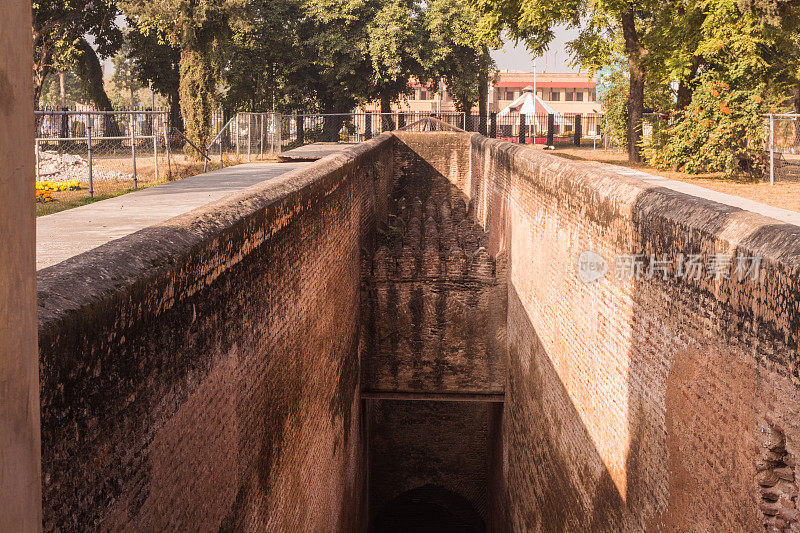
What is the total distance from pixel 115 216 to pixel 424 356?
203 inches

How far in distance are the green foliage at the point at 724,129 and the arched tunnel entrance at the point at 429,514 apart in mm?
10117

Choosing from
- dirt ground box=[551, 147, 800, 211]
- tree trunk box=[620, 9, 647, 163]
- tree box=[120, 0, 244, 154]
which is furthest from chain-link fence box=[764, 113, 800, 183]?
tree box=[120, 0, 244, 154]

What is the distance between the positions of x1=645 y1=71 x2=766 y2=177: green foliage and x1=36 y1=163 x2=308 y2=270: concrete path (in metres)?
11.2

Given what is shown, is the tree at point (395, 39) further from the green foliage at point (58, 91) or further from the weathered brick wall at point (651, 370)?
the green foliage at point (58, 91)

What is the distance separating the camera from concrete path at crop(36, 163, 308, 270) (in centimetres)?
646

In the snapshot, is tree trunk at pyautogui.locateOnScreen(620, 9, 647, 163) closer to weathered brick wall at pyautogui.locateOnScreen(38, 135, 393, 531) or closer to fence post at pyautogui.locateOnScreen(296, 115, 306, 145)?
fence post at pyautogui.locateOnScreen(296, 115, 306, 145)

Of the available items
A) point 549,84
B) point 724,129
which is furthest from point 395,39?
point 549,84

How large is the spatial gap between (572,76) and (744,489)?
3069 inches

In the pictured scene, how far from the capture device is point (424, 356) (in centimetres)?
1198

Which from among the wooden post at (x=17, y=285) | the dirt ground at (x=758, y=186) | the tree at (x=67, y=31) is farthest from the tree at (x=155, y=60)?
the wooden post at (x=17, y=285)

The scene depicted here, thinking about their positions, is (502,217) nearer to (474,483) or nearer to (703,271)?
(474,483)

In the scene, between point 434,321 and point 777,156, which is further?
point 777,156

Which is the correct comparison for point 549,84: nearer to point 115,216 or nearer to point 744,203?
point 744,203

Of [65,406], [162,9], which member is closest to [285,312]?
[65,406]
